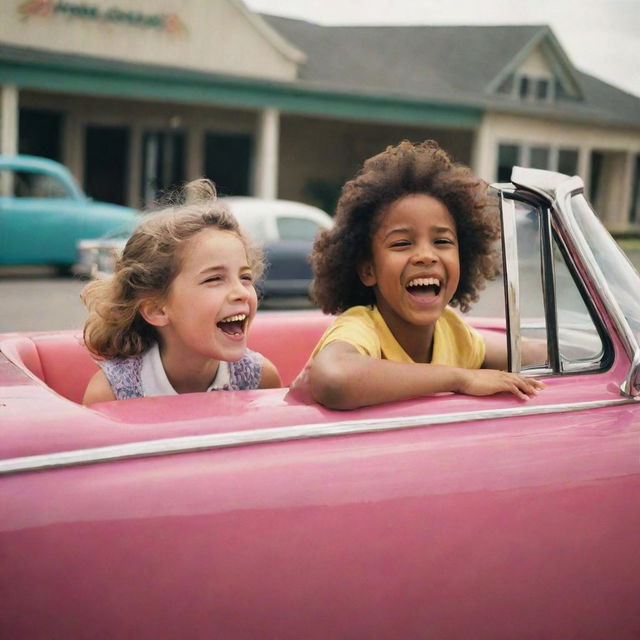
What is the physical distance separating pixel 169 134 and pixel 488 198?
59.3ft

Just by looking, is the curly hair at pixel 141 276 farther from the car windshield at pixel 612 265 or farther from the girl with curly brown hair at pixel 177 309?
the car windshield at pixel 612 265

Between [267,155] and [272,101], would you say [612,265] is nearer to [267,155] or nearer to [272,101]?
[267,155]

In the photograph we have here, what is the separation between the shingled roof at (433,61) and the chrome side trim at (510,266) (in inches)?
726

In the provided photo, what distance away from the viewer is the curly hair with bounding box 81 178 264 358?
7.29 feet

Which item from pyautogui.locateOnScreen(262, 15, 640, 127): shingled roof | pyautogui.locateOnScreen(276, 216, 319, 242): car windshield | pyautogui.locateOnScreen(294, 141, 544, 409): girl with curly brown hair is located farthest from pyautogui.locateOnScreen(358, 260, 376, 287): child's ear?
pyautogui.locateOnScreen(262, 15, 640, 127): shingled roof

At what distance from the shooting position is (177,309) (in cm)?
215

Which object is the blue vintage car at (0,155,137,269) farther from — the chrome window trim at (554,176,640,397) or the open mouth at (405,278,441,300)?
the chrome window trim at (554,176,640,397)

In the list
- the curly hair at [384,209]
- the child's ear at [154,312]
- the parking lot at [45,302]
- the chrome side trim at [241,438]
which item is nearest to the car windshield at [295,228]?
the parking lot at [45,302]

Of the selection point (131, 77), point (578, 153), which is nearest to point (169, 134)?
point (131, 77)

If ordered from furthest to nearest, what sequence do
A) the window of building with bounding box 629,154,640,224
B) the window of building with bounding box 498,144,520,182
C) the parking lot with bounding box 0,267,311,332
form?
the window of building with bounding box 629,154,640,224 < the window of building with bounding box 498,144,520,182 < the parking lot with bounding box 0,267,311,332

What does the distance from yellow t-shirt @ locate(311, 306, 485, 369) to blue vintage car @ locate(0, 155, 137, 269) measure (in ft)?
35.0

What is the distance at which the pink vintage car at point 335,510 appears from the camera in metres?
1.40

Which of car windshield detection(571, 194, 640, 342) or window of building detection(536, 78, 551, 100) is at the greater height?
window of building detection(536, 78, 551, 100)

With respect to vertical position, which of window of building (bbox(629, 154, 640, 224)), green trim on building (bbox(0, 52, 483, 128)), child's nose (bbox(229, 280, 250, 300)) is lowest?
child's nose (bbox(229, 280, 250, 300))
